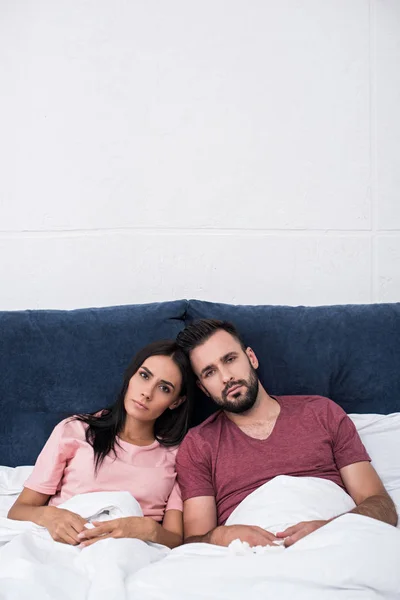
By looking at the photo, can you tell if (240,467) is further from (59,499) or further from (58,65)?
(58,65)

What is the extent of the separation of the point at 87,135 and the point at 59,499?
1.36 m

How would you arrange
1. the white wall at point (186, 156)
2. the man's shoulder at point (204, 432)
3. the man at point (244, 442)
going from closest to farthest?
the man at point (244, 442) → the man's shoulder at point (204, 432) → the white wall at point (186, 156)

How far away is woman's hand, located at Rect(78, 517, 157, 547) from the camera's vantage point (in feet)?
4.99

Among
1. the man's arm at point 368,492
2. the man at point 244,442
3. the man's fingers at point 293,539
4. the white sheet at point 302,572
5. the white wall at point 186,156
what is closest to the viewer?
the white sheet at point 302,572

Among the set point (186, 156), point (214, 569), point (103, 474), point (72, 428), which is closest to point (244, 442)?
point (103, 474)

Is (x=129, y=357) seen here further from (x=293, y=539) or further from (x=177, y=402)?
(x=293, y=539)

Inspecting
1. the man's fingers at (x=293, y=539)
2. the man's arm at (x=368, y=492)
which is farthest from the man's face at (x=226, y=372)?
the man's fingers at (x=293, y=539)

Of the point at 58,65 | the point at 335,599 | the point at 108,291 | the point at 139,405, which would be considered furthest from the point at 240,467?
the point at 58,65

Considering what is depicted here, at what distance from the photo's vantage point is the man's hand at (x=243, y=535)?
1.50 metres

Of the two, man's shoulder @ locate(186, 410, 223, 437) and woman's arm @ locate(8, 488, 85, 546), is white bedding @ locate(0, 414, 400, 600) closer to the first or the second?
woman's arm @ locate(8, 488, 85, 546)

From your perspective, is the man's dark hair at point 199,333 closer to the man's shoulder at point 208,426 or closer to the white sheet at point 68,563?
the man's shoulder at point 208,426

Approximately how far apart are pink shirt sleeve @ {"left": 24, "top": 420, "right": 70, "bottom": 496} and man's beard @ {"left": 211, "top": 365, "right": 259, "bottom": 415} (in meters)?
0.46

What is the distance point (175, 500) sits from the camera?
5.94ft

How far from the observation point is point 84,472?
5.82 feet
